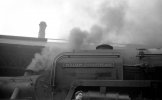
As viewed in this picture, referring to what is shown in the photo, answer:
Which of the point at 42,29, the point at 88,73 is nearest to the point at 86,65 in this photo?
the point at 88,73

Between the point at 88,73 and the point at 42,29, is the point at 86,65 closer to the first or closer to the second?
the point at 88,73

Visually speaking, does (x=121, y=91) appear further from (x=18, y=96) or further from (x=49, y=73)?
(x=18, y=96)

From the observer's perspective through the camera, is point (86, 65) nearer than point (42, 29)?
Yes

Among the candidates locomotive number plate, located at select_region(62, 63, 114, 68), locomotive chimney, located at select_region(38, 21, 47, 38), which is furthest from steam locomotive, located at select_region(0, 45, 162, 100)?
locomotive chimney, located at select_region(38, 21, 47, 38)

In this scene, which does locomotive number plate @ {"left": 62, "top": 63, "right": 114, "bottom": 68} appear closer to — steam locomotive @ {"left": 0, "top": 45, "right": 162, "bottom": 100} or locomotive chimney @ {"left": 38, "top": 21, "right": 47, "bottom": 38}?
steam locomotive @ {"left": 0, "top": 45, "right": 162, "bottom": 100}

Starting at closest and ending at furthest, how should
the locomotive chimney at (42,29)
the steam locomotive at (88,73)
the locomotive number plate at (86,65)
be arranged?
the steam locomotive at (88,73)
the locomotive number plate at (86,65)
the locomotive chimney at (42,29)

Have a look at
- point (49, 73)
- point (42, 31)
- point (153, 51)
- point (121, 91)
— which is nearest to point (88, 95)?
point (121, 91)

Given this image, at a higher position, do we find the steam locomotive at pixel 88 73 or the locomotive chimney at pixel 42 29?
the locomotive chimney at pixel 42 29

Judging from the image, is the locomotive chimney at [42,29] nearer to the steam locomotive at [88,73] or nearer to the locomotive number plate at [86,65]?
the steam locomotive at [88,73]

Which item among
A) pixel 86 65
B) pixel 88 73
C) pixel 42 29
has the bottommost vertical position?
pixel 88 73

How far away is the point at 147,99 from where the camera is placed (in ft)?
17.1

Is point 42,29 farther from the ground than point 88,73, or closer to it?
farther from the ground

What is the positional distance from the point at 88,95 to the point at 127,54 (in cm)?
203

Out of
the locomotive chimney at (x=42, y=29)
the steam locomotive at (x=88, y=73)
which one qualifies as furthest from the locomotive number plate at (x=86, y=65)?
the locomotive chimney at (x=42, y=29)
